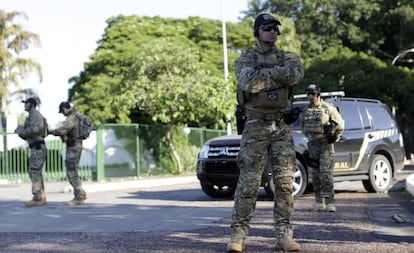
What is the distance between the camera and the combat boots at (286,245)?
5766mm

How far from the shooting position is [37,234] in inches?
293

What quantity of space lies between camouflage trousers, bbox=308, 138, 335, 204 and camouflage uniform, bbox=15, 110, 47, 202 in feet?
15.7

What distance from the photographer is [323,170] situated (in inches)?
372

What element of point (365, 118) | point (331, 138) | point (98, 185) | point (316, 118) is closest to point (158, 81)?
point (98, 185)

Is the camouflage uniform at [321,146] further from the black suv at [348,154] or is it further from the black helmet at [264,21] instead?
the black helmet at [264,21]

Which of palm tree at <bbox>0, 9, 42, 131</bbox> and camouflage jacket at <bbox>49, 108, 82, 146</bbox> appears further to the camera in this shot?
palm tree at <bbox>0, 9, 42, 131</bbox>

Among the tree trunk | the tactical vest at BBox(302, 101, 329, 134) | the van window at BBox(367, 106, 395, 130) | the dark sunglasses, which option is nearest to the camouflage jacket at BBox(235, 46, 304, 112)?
the dark sunglasses

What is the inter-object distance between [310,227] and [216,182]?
408cm

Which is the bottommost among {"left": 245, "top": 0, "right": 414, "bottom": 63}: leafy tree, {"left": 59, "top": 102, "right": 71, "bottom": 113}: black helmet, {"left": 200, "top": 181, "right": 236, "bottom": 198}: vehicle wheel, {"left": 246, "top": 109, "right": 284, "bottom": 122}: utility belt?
{"left": 200, "top": 181, "right": 236, "bottom": 198}: vehicle wheel

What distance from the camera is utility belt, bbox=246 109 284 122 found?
586 cm

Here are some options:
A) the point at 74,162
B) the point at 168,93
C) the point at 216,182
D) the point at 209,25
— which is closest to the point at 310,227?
the point at 216,182

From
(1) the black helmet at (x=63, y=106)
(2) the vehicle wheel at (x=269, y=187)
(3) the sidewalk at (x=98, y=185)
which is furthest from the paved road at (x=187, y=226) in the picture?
(3) the sidewalk at (x=98, y=185)

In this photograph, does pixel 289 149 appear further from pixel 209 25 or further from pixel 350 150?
pixel 209 25

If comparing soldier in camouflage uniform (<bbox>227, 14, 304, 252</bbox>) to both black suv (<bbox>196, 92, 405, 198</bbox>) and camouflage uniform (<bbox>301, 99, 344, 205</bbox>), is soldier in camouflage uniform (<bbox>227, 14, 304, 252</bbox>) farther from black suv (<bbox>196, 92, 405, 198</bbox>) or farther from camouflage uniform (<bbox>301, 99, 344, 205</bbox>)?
black suv (<bbox>196, 92, 405, 198</bbox>)
